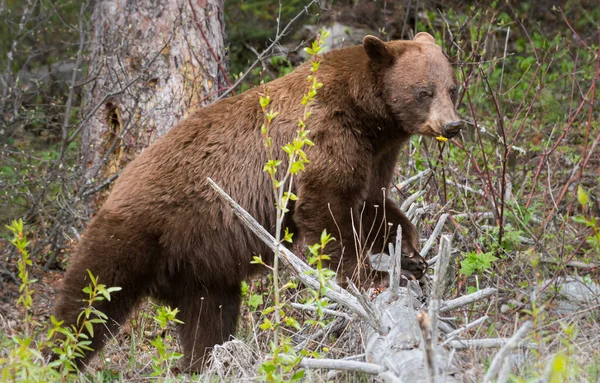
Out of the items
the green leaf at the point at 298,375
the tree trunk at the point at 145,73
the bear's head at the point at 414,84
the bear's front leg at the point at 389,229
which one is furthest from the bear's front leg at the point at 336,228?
the tree trunk at the point at 145,73

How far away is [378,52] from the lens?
4.97 metres

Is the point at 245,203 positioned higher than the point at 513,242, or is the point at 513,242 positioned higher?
the point at 245,203

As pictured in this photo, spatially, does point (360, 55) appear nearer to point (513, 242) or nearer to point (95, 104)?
point (513, 242)

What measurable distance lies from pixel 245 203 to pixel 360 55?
3.89ft

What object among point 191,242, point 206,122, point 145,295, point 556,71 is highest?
point 206,122

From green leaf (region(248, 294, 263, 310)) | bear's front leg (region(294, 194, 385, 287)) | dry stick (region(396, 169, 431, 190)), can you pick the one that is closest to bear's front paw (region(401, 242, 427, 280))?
bear's front leg (region(294, 194, 385, 287))

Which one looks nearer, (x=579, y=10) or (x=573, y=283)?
(x=573, y=283)

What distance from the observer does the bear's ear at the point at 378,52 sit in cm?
490

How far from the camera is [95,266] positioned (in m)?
4.68

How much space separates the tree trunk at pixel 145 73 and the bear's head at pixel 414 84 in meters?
A: 2.09

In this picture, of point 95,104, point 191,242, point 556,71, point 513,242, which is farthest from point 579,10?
point 191,242

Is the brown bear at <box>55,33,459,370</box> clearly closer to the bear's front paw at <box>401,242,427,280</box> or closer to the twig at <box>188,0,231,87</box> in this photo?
the bear's front paw at <box>401,242,427,280</box>

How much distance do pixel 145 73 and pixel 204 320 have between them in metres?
2.31

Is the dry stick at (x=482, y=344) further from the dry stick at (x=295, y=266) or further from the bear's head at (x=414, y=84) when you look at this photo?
the bear's head at (x=414, y=84)
